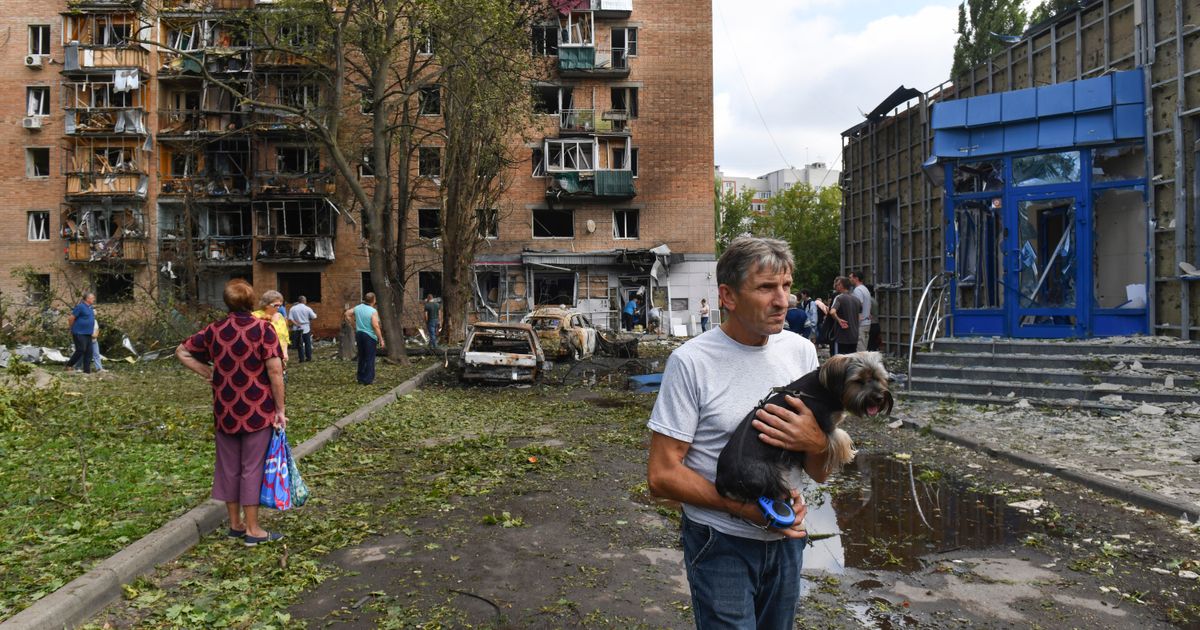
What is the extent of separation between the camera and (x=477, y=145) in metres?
29.0

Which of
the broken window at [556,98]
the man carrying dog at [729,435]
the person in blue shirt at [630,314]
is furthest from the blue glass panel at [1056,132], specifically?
the broken window at [556,98]

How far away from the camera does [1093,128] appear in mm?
14109

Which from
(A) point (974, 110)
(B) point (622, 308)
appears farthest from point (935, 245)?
(B) point (622, 308)

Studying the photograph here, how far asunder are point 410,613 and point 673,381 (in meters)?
2.91

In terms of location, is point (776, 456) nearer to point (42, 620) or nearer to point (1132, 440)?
point (42, 620)

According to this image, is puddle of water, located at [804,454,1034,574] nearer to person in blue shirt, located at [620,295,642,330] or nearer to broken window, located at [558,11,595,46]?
person in blue shirt, located at [620,295,642,330]

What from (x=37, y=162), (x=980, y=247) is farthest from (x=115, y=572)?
(x=37, y=162)

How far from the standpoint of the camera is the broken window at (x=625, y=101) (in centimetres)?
4097

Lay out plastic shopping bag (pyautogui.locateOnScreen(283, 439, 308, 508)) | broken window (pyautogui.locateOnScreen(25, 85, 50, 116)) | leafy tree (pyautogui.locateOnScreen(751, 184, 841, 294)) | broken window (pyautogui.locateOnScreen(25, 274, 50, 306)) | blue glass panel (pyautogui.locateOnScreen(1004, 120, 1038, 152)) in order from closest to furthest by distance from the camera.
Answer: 1. plastic shopping bag (pyautogui.locateOnScreen(283, 439, 308, 508))
2. blue glass panel (pyautogui.locateOnScreen(1004, 120, 1038, 152))
3. broken window (pyautogui.locateOnScreen(25, 274, 50, 306))
4. broken window (pyautogui.locateOnScreen(25, 85, 50, 116))
5. leafy tree (pyautogui.locateOnScreen(751, 184, 841, 294))

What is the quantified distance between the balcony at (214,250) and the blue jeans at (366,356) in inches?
1076

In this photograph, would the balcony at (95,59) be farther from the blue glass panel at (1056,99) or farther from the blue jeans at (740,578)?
the blue jeans at (740,578)

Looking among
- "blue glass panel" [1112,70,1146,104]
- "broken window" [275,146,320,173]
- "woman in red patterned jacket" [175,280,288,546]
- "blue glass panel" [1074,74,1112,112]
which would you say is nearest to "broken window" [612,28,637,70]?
"broken window" [275,146,320,173]

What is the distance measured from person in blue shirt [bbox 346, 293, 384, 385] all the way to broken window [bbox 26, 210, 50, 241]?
3378cm

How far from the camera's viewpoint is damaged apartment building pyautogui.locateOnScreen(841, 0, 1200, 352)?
1331 cm
